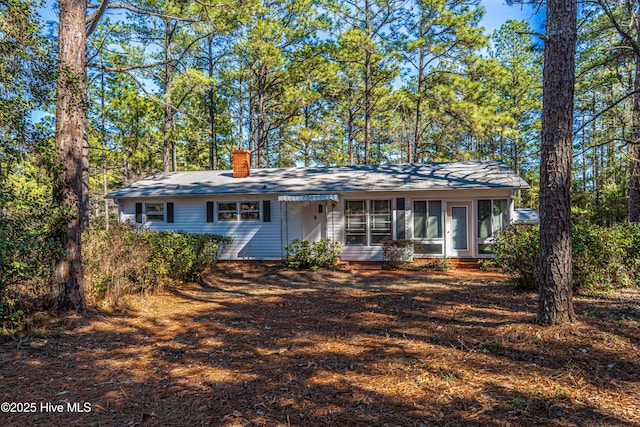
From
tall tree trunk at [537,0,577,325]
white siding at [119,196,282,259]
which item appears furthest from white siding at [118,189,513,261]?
tall tree trunk at [537,0,577,325]

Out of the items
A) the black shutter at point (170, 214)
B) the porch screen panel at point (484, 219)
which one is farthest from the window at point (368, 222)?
the black shutter at point (170, 214)

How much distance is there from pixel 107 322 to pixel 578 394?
5.74 metres

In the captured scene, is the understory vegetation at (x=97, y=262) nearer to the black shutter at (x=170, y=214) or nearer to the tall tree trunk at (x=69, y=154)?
the tall tree trunk at (x=69, y=154)

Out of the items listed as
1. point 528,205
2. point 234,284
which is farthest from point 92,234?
point 528,205

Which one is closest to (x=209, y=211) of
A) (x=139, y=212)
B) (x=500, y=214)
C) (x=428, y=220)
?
(x=139, y=212)

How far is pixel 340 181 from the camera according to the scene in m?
13.1

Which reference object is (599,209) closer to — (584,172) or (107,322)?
(584,172)

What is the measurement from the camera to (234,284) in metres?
8.89

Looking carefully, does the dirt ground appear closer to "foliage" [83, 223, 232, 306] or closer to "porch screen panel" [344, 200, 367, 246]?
"foliage" [83, 223, 232, 306]

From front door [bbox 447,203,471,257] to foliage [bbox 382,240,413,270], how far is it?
1.49m

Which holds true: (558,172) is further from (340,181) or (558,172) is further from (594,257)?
(340,181)

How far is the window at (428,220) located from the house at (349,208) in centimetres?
3

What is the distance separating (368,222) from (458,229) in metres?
3.06

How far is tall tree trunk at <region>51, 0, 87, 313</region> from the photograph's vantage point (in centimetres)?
514
